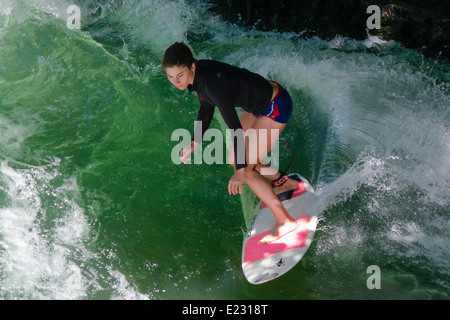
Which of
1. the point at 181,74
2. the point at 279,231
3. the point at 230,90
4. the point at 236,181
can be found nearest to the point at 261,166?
the point at 279,231

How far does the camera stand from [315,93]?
4.96 metres

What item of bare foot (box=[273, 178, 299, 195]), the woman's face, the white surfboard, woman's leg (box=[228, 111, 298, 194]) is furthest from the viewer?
bare foot (box=[273, 178, 299, 195])

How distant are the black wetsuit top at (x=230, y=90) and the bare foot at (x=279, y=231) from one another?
A: 77 cm

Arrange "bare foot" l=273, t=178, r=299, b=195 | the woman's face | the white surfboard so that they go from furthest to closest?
"bare foot" l=273, t=178, r=299, b=195, the white surfboard, the woman's face

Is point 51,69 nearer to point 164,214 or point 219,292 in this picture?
point 164,214

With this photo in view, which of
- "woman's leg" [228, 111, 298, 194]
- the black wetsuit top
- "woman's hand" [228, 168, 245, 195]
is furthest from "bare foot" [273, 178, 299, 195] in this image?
"woman's hand" [228, 168, 245, 195]

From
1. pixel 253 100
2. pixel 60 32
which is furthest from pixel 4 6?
pixel 253 100

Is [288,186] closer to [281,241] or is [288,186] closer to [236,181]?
[281,241]

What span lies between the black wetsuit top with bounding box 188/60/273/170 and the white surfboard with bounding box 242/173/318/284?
0.83 metres

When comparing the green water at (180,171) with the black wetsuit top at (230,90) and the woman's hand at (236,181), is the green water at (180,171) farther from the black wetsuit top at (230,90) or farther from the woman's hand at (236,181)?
the black wetsuit top at (230,90)

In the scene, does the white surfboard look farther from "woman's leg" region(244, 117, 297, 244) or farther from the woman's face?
the woman's face

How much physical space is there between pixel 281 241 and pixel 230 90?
1279 mm

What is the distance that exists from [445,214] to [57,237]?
3.34 m

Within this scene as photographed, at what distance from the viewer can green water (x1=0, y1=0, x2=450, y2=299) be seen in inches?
136
